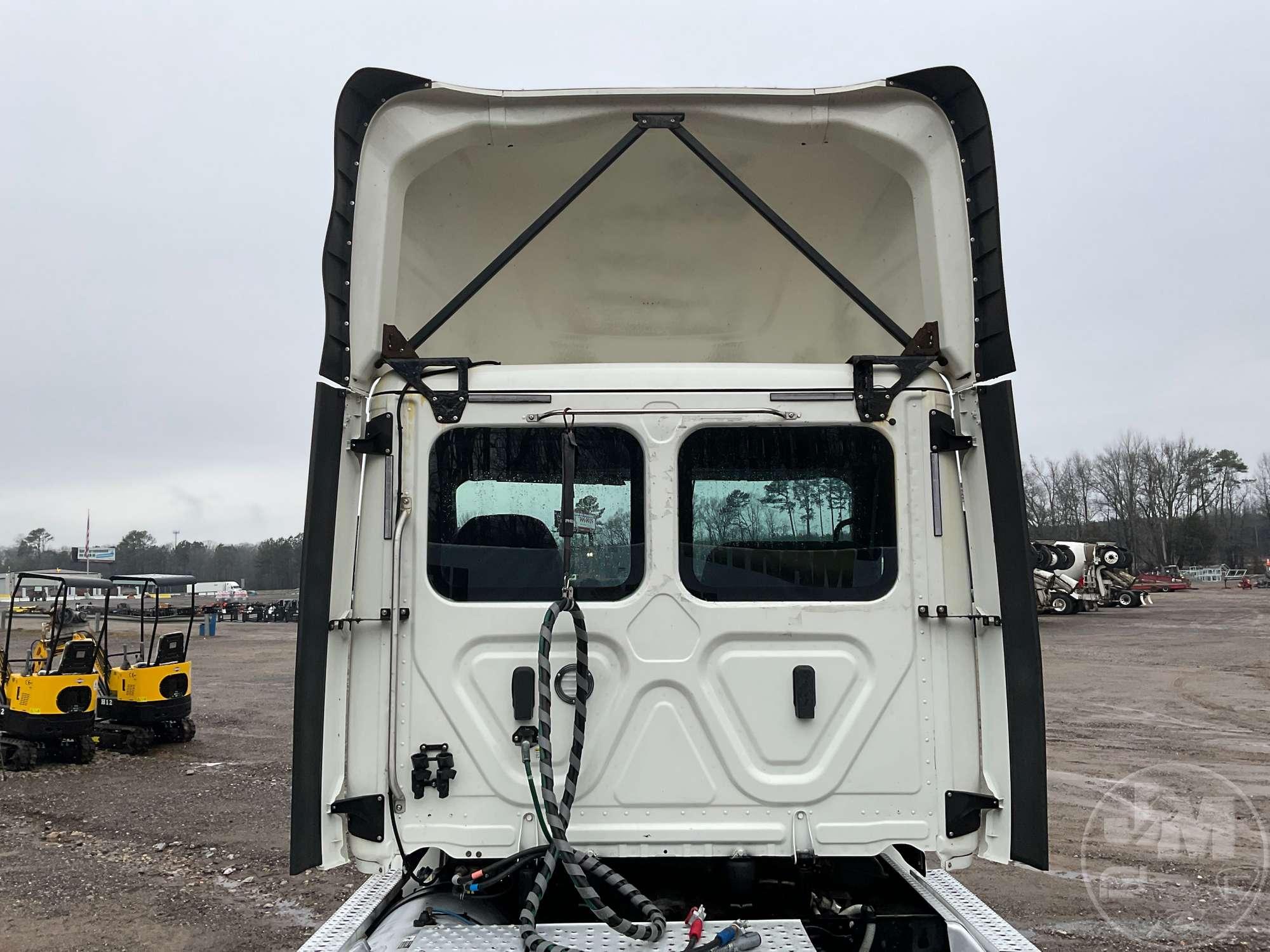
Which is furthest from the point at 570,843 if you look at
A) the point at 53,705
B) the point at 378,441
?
the point at 53,705

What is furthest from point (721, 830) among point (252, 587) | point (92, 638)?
point (252, 587)

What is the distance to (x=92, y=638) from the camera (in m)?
11.9

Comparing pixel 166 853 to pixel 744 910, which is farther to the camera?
pixel 166 853

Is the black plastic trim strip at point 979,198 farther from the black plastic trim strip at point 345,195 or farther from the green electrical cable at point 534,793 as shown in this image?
the green electrical cable at point 534,793

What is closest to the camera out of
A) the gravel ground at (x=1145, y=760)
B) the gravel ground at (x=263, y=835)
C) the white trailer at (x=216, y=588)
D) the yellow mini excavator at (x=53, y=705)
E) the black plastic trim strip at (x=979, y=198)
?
the black plastic trim strip at (x=979, y=198)

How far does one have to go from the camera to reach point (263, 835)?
8.03 meters

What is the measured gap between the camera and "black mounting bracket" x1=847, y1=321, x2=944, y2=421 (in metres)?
3.05

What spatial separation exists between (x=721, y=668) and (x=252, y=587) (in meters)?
81.2

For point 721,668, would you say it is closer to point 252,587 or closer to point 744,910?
point 744,910

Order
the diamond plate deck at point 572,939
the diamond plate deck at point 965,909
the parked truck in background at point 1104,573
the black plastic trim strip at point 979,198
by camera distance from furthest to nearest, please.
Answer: the parked truck in background at point 1104,573 < the black plastic trim strip at point 979,198 < the diamond plate deck at point 965,909 < the diamond plate deck at point 572,939

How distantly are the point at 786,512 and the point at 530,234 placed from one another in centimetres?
141

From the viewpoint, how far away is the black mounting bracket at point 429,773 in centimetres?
289

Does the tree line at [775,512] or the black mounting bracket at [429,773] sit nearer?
the black mounting bracket at [429,773]

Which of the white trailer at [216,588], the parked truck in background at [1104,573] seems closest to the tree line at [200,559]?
the white trailer at [216,588]
